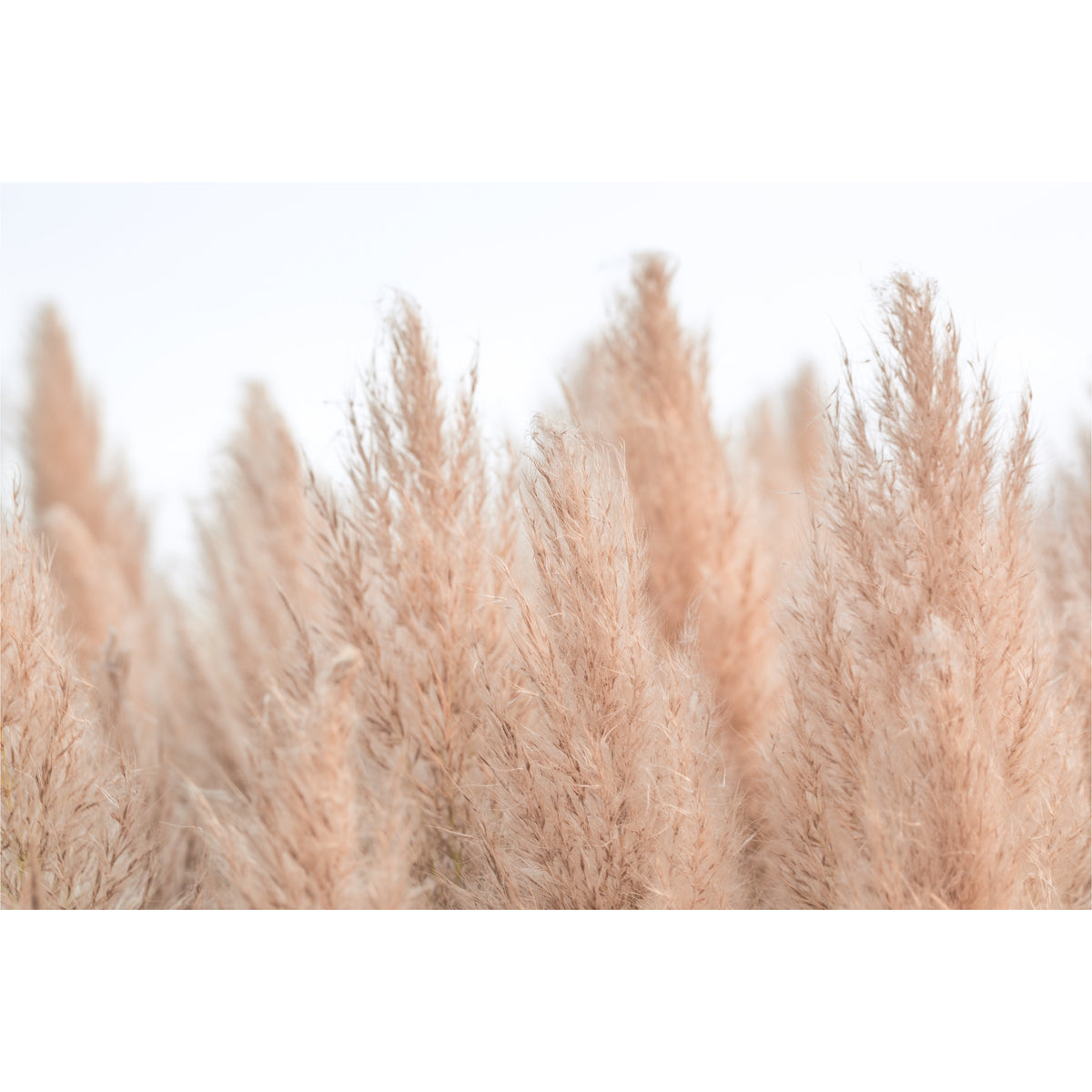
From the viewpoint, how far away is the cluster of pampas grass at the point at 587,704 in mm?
906

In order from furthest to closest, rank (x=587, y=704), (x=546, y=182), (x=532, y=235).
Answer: (x=532, y=235) → (x=546, y=182) → (x=587, y=704)

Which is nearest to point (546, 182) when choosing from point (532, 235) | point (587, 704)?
point (532, 235)

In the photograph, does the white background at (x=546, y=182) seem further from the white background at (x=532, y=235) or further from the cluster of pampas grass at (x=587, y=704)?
the cluster of pampas grass at (x=587, y=704)

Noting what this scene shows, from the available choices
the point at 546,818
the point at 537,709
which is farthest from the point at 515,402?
the point at 546,818

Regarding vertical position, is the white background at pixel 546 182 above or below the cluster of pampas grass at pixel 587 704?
above

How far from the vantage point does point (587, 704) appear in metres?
0.96

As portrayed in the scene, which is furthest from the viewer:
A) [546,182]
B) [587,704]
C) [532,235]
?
[532,235]

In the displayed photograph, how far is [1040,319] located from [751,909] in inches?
44.1

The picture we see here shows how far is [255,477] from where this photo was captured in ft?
6.22

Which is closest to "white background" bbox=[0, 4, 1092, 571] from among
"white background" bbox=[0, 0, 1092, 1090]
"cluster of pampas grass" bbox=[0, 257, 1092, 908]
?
"white background" bbox=[0, 0, 1092, 1090]

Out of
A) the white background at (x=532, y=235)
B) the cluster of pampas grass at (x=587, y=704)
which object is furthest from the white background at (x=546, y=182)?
the cluster of pampas grass at (x=587, y=704)

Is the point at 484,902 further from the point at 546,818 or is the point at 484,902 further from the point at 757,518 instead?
the point at 757,518

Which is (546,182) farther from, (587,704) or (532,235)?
(587,704)

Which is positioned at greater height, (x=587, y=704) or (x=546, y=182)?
(x=546, y=182)
